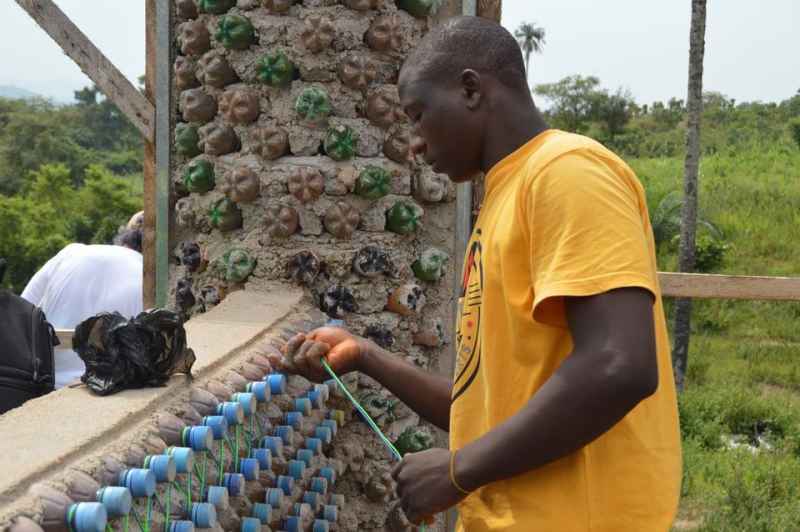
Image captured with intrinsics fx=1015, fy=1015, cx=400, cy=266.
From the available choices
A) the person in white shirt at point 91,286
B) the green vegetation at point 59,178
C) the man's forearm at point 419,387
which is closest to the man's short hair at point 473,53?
the man's forearm at point 419,387

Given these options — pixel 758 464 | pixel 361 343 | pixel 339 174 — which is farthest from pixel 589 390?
pixel 758 464

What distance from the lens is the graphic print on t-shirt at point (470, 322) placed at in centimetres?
194

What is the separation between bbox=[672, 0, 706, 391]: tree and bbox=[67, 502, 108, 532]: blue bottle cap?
12.2 m

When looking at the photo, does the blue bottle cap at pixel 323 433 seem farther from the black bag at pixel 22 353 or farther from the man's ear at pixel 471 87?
the man's ear at pixel 471 87

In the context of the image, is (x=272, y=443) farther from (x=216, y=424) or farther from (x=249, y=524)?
(x=216, y=424)

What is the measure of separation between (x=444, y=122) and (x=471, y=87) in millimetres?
88

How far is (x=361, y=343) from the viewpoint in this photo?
270 cm

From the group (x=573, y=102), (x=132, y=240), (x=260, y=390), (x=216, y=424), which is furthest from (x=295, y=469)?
(x=573, y=102)

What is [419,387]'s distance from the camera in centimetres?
252

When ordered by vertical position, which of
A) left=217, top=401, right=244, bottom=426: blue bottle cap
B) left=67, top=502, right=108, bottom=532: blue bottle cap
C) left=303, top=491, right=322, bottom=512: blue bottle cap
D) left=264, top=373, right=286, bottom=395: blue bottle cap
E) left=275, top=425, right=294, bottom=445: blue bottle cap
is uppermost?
left=67, top=502, right=108, bottom=532: blue bottle cap

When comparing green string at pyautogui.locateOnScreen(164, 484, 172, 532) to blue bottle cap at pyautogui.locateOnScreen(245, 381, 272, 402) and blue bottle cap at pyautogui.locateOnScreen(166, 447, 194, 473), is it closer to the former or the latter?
blue bottle cap at pyautogui.locateOnScreen(166, 447, 194, 473)

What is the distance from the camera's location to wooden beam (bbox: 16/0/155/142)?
378cm

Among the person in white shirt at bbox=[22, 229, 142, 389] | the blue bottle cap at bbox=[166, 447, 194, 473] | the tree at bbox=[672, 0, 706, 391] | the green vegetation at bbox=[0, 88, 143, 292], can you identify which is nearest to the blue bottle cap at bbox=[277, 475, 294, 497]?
the blue bottle cap at bbox=[166, 447, 194, 473]

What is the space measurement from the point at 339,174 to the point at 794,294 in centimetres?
218
